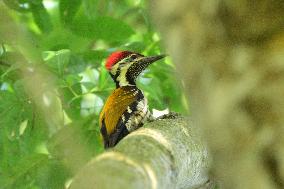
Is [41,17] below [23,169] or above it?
above

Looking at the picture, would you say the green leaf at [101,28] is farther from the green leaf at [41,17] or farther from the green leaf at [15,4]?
the green leaf at [15,4]

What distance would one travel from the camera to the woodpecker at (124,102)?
375 cm

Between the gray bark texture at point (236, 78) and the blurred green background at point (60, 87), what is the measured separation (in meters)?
2.04

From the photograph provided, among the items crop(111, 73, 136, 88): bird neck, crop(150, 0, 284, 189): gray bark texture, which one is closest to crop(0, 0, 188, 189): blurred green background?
crop(111, 73, 136, 88): bird neck

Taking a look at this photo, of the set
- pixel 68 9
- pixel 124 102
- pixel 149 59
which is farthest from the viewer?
pixel 149 59

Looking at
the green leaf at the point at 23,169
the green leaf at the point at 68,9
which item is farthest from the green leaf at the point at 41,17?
the green leaf at the point at 23,169

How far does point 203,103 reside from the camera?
24.5 inches

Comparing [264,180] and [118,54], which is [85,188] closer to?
[264,180]

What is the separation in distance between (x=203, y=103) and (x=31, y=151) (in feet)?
10.6

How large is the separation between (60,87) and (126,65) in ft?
4.60

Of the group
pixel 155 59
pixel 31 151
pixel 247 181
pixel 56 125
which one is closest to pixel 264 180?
pixel 247 181

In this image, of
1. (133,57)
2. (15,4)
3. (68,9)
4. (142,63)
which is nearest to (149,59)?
(142,63)

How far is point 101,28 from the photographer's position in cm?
395

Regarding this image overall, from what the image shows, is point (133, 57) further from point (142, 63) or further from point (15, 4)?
point (15, 4)
